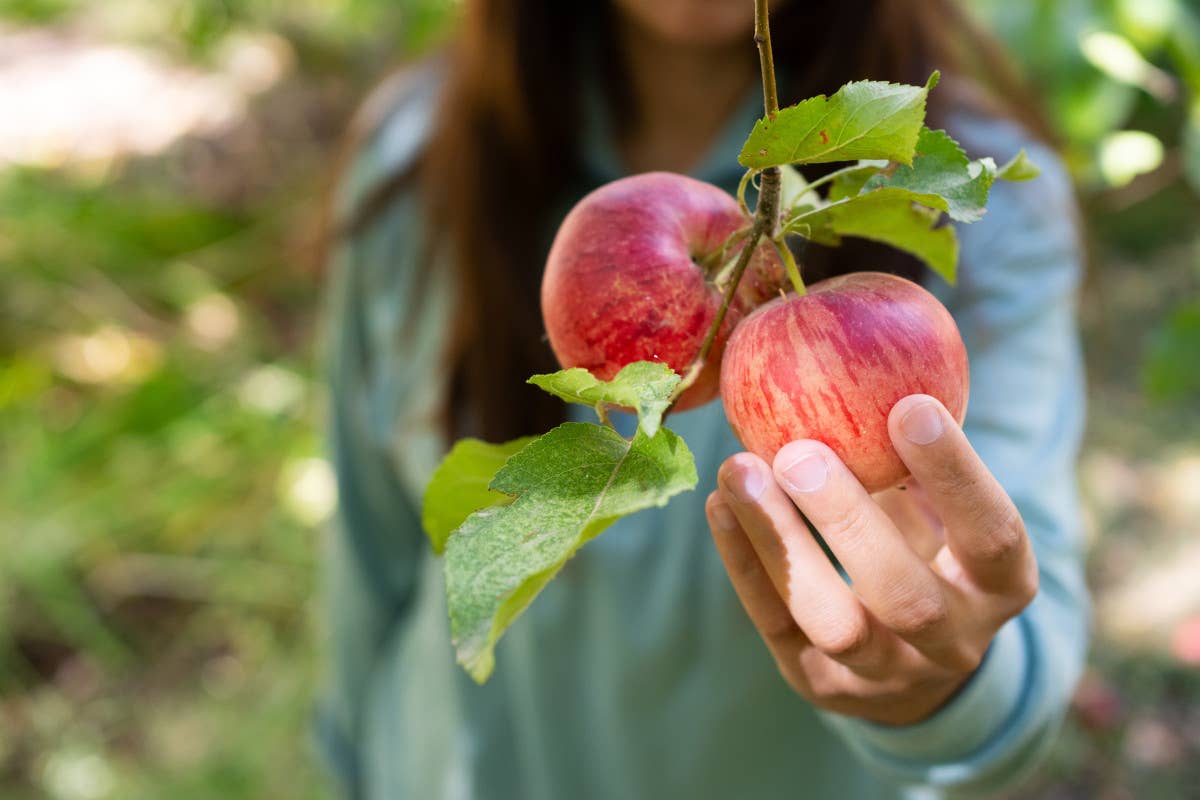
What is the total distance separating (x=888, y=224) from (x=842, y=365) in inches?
3.3

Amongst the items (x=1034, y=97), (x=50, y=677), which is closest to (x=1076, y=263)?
(x=1034, y=97)

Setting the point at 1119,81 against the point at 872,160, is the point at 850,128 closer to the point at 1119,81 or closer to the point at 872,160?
the point at 872,160

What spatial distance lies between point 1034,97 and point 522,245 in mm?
630

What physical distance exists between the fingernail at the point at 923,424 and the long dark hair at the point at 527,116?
380mm

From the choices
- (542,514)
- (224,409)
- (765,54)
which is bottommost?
(224,409)

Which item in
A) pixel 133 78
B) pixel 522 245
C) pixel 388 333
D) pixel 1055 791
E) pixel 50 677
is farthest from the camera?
pixel 133 78

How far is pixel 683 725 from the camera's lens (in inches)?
37.7

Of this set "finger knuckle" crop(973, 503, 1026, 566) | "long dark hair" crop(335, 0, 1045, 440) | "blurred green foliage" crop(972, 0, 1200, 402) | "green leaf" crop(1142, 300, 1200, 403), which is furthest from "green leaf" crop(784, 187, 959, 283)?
"green leaf" crop(1142, 300, 1200, 403)

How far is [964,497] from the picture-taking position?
42 centimetres

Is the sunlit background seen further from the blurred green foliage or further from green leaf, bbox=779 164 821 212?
green leaf, bbox=779 164 821 212

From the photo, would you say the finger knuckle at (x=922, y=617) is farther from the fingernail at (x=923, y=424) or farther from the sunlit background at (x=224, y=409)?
the sunlit background at (x=224, y=409)

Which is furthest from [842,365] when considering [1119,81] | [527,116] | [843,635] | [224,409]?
[224,409]

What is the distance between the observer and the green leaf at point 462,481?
0.42 meters

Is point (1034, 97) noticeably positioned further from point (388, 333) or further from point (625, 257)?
point (625, 257)
